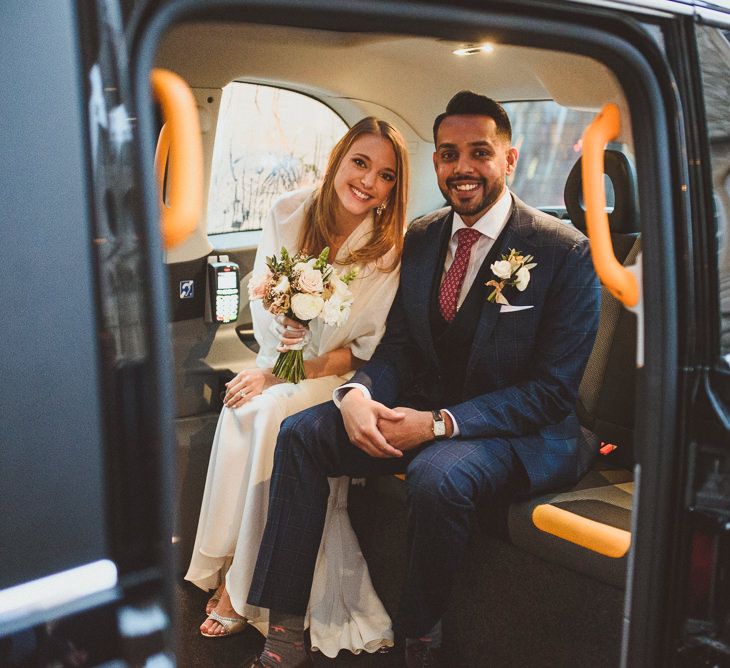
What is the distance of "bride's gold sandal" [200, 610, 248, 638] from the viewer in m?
2.55

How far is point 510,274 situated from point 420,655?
111 centimetres

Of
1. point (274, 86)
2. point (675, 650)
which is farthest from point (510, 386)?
point (274, 86)

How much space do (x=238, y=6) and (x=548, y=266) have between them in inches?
62.4

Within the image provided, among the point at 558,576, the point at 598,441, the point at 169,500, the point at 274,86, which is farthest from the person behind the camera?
the point at 274,86

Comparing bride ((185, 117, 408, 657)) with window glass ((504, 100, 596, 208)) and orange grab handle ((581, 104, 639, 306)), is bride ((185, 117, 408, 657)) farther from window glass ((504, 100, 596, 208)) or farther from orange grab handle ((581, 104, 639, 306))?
window glass ((504, 100, 596, 208))

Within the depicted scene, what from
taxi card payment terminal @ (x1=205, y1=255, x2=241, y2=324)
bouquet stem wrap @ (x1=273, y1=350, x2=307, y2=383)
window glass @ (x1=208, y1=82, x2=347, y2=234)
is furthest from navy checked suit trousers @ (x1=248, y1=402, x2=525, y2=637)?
window glass @ (x1=208, y1=82, x2=347, y2=234)

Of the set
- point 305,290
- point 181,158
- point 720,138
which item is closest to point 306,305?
point 305,290

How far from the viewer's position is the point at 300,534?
7.84 feet

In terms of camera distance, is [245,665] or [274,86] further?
[274,86]

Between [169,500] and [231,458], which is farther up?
[169,500]

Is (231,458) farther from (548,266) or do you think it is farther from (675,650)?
(675,650)

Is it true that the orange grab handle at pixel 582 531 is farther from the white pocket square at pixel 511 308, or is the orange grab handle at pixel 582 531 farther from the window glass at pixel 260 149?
the window glass at pixel 260 149

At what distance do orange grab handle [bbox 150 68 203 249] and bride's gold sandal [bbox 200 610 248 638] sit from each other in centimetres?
185

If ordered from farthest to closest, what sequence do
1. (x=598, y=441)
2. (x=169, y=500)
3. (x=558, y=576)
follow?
(x=598, y=441)
(x=558, y=576)
(x=169, y=500)
